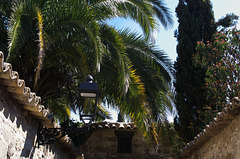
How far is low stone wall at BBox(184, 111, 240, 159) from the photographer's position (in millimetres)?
4551

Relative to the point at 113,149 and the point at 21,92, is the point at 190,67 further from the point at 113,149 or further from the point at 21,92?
the point at 21,92

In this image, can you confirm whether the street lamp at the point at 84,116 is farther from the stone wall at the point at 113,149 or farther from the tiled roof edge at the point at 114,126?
the stone wall at the point at 113,149

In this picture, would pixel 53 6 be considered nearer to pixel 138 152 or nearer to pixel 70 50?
pixel 70 50

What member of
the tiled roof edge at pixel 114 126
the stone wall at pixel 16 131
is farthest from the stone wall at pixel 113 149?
the stone wall at pixel 16 131

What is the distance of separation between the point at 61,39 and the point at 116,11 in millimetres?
1259

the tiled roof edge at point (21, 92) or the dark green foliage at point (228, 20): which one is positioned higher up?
the dark green foliage at point (228, 20)

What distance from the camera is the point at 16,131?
4148 mm

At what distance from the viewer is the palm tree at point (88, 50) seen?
5.30 meters

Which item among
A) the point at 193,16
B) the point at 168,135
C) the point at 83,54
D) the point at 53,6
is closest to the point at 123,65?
the point at 83,54

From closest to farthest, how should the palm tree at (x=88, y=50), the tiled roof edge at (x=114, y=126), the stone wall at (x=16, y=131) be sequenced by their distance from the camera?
1. the stone wall at (x=16, y=131)
2. the palm tree at (x=88, y=50)
3. the tiled roof edge at (x=114, y=126)

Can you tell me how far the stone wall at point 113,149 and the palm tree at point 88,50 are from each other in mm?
4177

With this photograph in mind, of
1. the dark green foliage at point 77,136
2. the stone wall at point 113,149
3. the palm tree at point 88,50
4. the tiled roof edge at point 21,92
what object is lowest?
the stone wall at point 113,149

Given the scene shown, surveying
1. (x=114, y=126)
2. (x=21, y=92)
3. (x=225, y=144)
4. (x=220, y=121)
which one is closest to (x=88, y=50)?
(x=21, y=92)

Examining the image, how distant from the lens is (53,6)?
5934mm
